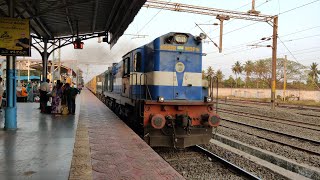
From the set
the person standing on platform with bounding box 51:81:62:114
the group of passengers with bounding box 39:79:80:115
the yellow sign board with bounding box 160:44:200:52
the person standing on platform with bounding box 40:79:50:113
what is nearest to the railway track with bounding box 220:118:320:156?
the yellow sign board with bounding box 160:44:200:52

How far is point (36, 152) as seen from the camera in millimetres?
6004

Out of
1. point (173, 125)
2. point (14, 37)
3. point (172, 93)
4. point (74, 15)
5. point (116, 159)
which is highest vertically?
point (74, 15)

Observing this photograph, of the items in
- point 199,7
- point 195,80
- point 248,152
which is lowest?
point 248,152

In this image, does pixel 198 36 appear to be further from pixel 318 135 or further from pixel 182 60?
pixel 318 135

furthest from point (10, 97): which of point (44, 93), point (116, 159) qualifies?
point (44, 93)

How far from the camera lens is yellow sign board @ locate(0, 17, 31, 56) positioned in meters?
8.38

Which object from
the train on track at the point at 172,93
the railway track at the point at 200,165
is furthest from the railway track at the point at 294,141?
the railway track at the point at 200,165

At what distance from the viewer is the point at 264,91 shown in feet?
172

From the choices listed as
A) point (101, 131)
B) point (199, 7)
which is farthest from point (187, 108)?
point (199, 7)

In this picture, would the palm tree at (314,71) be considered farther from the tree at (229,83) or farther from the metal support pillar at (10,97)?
the metal support pillar at (10,97)

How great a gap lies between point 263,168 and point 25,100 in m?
18.3

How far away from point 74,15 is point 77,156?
707cm

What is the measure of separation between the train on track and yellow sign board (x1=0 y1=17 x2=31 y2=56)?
335 cm

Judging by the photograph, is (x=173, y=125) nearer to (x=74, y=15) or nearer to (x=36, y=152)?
(x=36, y=152)
